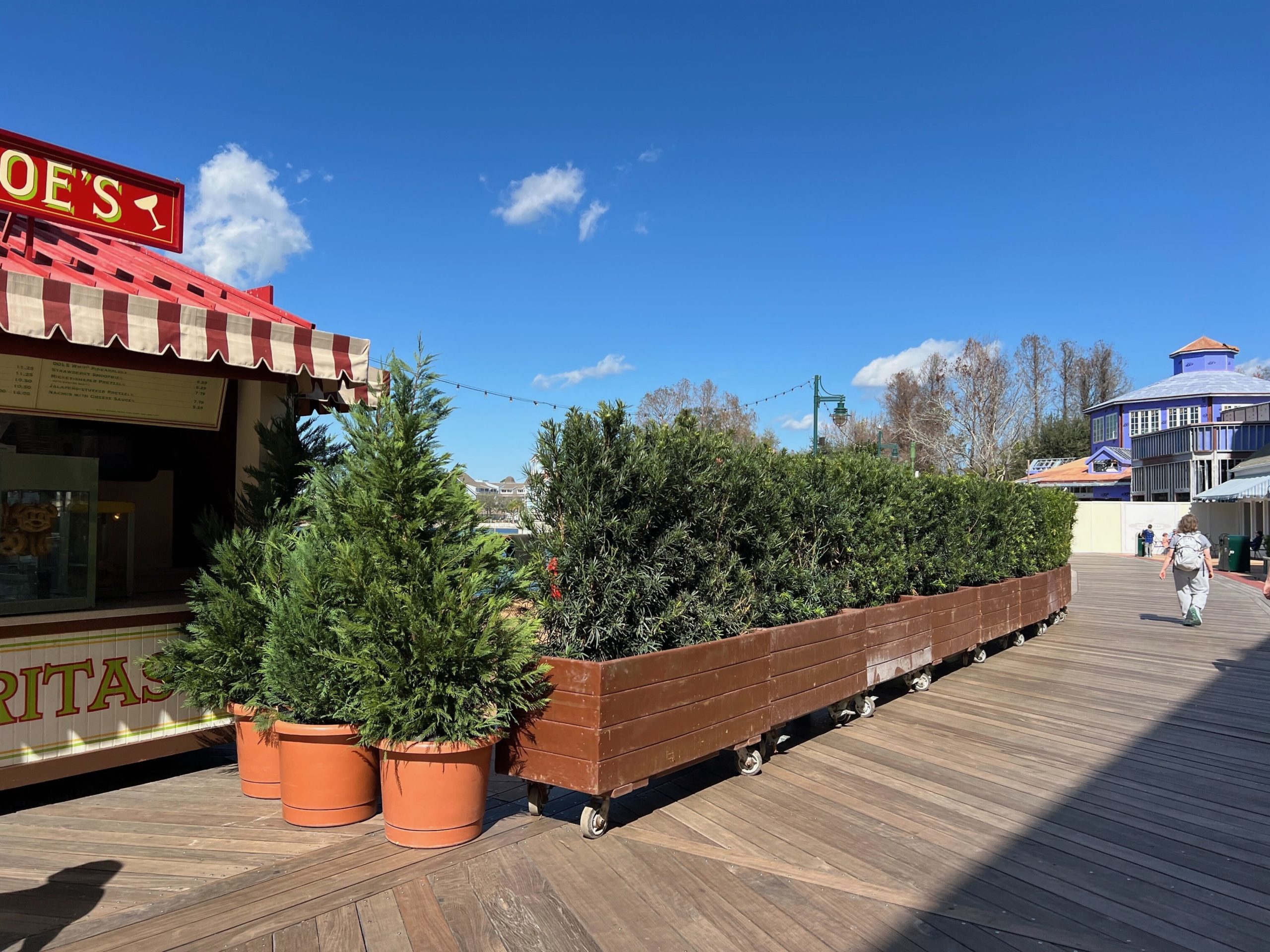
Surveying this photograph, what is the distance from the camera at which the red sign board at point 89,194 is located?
4.04 m

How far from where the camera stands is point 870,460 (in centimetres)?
694

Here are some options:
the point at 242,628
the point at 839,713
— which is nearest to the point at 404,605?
the point at 242,628

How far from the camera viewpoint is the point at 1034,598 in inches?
406

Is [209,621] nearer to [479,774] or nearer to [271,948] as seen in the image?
[479,774]

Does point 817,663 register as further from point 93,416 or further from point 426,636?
point 93,416

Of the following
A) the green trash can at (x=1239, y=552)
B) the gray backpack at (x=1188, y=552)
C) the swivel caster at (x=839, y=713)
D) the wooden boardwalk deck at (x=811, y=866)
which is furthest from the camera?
the green trash can at (x=1239, y=552)

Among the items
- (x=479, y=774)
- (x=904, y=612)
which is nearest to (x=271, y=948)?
(x=479, y=774)

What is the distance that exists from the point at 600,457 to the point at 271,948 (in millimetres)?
2434

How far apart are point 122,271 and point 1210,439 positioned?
43.5 m

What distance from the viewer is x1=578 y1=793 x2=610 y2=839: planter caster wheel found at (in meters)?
3.76

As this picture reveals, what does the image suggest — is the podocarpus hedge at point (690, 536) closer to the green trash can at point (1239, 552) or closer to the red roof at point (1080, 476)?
the green trash can at point (1239, 552)

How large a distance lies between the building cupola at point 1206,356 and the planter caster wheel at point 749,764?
60.6 metres

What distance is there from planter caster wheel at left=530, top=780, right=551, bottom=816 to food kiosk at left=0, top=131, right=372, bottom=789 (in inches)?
87.5

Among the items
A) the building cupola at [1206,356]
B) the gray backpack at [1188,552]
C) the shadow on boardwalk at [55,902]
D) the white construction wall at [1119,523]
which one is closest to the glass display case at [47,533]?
the shadow on boardwalk at [55,902]
